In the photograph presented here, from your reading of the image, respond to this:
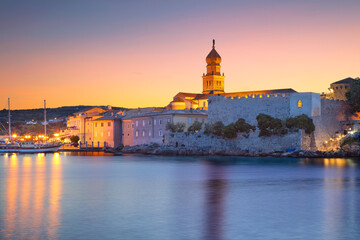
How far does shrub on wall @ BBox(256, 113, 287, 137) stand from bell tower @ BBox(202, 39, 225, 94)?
2997cm

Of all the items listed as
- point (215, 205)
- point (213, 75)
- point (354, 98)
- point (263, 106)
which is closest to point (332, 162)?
point (263, 106)

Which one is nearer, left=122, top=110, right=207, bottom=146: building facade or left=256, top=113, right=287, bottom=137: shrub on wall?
left=256, top=113, right=287, bottom=137: shrub on wall

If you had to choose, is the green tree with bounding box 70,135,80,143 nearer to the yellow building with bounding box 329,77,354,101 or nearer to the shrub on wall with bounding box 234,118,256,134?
the shrub on wall with bounding box 234,118,256,134

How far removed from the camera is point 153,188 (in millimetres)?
18250

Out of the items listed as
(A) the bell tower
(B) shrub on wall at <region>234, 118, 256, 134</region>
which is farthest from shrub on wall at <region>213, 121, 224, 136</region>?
(A) the bell tower

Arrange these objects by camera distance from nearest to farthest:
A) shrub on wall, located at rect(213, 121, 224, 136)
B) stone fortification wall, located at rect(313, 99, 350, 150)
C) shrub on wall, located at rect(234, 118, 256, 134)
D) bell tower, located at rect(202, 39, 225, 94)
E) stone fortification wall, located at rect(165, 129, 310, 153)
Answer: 1. stone fortification wall, located at rect(165, 129, 310, 153)
2. stone fortification wall, located at rect(313, 99, 350, 150)
3. shrub on wall, located at rect(234, 118, 256, 134)
4. shrub on wall, located at rect(213, 121, 224, 136)
5. bell tower, located at rect(202, 39, 225, 94)

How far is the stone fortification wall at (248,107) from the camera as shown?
3706 cm

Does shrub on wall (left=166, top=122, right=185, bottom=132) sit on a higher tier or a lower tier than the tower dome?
lower

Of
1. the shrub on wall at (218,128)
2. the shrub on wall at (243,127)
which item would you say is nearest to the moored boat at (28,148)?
the shrub on wall at (218,128)

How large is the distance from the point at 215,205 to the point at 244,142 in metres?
25.2

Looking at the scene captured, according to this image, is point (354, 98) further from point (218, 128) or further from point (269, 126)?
point (218, 128)

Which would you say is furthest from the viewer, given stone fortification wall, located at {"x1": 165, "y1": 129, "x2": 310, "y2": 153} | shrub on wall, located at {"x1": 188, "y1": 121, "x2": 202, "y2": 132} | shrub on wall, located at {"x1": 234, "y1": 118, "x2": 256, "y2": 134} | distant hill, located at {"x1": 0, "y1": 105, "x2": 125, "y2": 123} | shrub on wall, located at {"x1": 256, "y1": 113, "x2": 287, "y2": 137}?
distant hill, located at {"x1": 0, "y1": 105, "x2": 125, "y2": 123}

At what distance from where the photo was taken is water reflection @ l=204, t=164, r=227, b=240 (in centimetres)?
1023

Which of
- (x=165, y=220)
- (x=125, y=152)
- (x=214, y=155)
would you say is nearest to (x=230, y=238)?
(x=165, y=220)
